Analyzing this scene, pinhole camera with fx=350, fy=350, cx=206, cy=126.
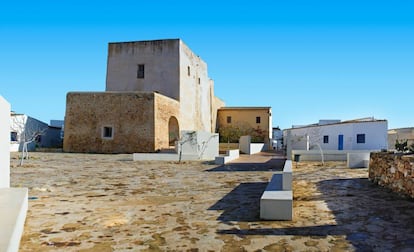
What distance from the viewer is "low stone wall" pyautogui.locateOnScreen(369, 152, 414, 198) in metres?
6.67

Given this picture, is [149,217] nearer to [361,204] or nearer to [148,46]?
[361,204]

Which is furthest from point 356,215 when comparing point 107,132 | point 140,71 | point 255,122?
point 255,122

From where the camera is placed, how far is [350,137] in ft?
83.9

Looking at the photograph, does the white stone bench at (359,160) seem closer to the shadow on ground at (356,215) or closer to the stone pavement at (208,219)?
A: the stone pavement at (208,219)

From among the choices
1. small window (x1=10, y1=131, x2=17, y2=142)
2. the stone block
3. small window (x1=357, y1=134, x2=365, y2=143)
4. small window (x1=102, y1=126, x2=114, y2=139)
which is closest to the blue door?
small window (x1=357, y1=134, x2=365, y2=143)

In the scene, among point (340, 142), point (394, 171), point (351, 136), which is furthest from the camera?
point (340, 142)

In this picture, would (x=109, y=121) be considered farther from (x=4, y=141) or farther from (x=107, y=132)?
(x=4, y=141)

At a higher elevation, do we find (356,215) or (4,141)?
(4,141)

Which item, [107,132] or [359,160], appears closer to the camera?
[359,160]

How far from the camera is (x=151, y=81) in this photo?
2978 centimetres

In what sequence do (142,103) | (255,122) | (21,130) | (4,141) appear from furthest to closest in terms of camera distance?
(255,122) < (21,130) < (142,103) < (4,141)

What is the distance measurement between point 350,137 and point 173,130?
1398 centimetres

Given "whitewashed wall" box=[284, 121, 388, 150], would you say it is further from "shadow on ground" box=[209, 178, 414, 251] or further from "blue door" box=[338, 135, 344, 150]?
"shadow on ground" box=[209, 178, 414, 251]

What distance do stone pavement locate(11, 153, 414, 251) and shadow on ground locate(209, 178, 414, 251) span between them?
12mm
